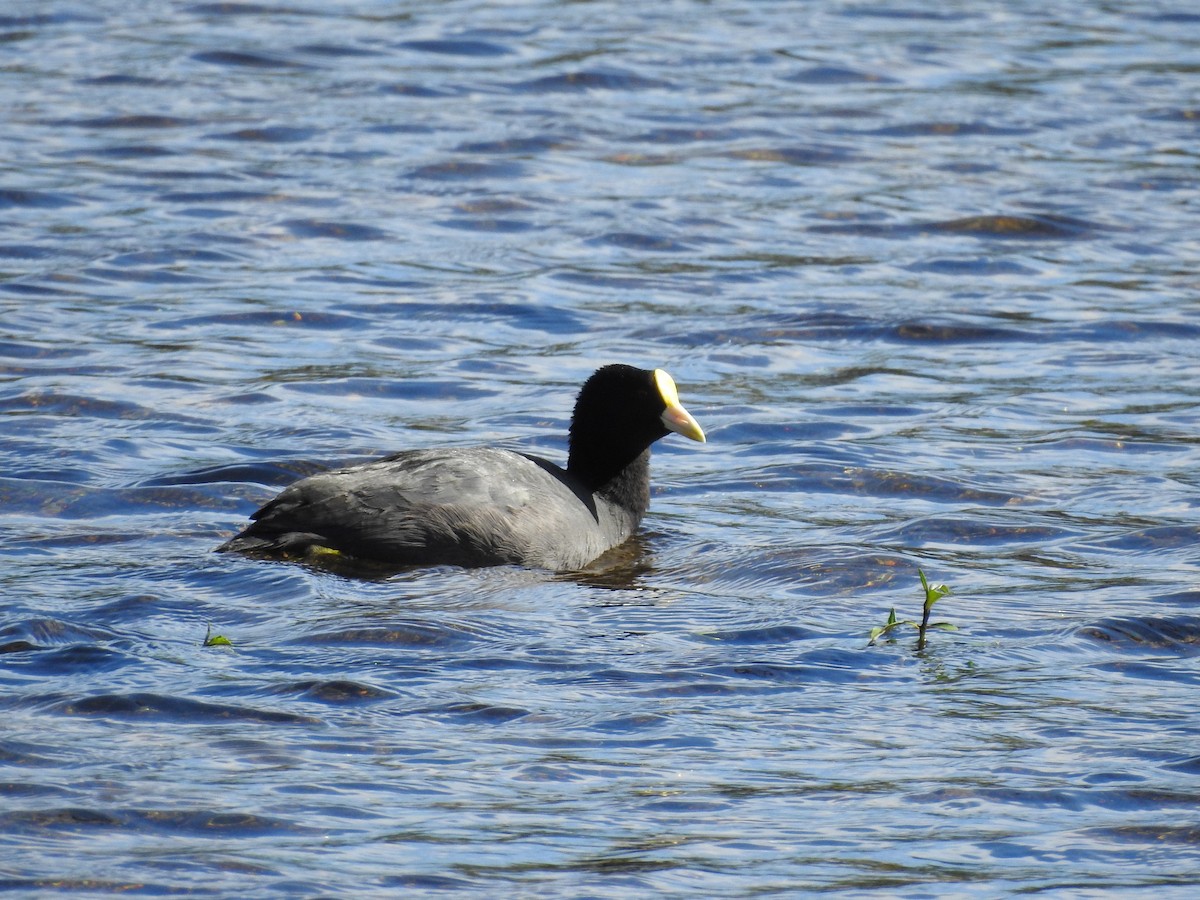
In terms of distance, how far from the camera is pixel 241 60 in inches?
703

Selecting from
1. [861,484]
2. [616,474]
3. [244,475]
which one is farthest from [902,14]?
[244,475]

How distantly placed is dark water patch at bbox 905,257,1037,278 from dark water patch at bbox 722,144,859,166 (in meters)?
2.53

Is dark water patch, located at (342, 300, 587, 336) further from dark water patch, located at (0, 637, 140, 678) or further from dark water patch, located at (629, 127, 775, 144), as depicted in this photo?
dark water patch, located at (0, 637, 140, 678)

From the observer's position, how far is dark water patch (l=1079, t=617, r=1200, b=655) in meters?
7.05

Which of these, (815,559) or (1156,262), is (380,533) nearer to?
(815,559)

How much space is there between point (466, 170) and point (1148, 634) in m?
8.86

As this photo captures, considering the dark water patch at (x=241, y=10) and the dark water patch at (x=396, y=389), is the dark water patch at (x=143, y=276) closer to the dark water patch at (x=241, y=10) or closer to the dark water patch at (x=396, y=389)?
the dark water patch at (x=396, y=389)

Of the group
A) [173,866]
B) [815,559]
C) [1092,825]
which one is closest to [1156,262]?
[815,559]

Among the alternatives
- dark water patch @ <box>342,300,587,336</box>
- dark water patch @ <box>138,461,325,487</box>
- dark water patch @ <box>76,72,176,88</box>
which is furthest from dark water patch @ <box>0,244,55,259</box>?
dark water patch @ <box>76,72,176,88</box>

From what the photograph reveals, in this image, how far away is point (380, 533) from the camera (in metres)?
7.72

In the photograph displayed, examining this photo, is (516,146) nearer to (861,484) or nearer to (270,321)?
(270,321)

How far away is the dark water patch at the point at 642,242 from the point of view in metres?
13.4

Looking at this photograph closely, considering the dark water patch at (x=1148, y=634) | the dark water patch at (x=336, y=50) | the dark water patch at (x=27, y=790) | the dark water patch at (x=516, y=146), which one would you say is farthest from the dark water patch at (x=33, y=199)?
the dark water patch at (x=27, y=790)

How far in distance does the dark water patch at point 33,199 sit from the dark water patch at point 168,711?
8357mm
